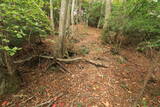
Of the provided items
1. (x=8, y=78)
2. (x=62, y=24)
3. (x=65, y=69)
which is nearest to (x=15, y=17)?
(x=62, y=24)

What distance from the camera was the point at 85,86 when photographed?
12.2ft

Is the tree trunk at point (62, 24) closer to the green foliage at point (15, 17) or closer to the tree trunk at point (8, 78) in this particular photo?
the green foliage at point (15, 17)

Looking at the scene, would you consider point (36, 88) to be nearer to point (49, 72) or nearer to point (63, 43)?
point (49, 72)

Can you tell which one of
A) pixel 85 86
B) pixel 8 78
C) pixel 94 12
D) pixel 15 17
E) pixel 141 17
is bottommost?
pixel 85 86

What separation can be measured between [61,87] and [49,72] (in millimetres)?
1025

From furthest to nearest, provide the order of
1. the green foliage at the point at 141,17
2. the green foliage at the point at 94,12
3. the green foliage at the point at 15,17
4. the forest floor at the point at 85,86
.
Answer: the green foliage at the point at 94,12
the green foliage at the point at 141,17
the forest floor at the point at 85,86
the green foliage at the point at 15,17

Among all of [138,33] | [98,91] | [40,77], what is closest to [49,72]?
[40,77]

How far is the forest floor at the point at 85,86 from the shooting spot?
3.27 metres

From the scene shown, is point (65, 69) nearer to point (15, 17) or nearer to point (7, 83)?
point (7, 83)

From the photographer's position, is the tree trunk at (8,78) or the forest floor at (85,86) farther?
the tree trunk at (8,78)

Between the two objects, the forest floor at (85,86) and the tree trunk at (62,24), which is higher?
the tree trunk at (62,24)

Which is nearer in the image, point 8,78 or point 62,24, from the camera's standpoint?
point 8,78

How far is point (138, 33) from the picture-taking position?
6957 mm

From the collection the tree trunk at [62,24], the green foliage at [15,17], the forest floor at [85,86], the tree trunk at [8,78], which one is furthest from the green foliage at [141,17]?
the tree trunk at [8,78]
